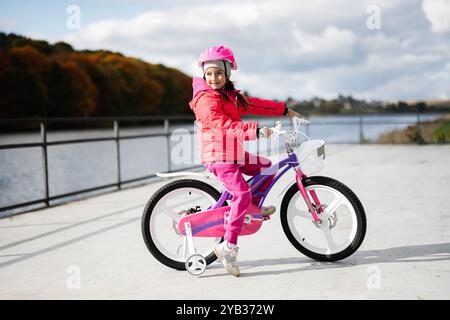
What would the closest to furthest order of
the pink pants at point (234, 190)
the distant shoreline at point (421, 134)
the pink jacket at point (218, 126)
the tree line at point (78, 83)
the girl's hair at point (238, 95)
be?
the pink jacket at point (218, 126), the pink pants at point (234, 190), the girl's hair at point (238, 95), the distant shoreline at point (421, 134), the tree line at point (78, 83)

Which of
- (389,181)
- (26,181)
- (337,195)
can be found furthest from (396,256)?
(26,181)

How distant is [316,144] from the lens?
3.95 metres

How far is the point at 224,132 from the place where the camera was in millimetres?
3684

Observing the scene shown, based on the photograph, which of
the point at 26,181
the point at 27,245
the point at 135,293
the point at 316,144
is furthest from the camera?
the point at 26,181

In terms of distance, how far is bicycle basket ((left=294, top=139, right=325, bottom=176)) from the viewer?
3939 mm

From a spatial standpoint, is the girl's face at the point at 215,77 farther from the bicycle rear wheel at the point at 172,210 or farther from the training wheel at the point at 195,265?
the training wheel at the point at 195,265

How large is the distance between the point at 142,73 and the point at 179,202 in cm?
6543

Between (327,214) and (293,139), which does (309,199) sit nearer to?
(327,214)

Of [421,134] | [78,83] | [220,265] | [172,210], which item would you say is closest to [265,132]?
[172,210]

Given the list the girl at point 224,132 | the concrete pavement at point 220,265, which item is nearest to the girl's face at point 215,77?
the girl at point 224,132

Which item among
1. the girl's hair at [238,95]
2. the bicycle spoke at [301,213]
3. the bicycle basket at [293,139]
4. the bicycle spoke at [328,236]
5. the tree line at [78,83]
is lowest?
the bicycle spoke at [328,236]

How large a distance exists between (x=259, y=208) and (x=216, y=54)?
111 centimetres

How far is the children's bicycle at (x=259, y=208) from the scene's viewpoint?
12.9 ft
